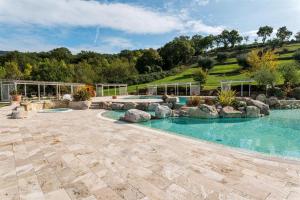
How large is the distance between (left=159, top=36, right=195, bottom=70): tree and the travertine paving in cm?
4326

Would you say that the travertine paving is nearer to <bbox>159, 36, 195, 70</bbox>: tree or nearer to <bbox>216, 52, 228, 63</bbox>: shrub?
<bbox>216, 52, 228, 63</bbox>: shrub

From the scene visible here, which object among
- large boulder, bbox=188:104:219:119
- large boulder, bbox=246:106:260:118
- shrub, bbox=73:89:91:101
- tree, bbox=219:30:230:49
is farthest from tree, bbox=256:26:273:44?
shrub, bbox=73:89:91:101

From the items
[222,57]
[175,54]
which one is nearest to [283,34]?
[222,57]

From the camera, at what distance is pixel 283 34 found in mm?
46375

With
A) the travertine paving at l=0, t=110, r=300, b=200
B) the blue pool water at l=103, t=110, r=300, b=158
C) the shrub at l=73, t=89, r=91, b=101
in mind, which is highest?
the shrub at l=73, t=89, r=91, b=101

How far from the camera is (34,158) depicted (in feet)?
13.0

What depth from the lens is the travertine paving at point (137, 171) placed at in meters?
→ 2.71

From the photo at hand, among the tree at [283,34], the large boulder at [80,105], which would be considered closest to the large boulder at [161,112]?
the large boulder at [80,105]

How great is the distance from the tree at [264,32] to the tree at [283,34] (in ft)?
9.52

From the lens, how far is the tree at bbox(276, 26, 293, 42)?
46375mm

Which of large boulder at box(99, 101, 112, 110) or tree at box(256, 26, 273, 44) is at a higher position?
tree at box(256, 26, 273, 44)

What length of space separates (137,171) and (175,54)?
45592 millimetres

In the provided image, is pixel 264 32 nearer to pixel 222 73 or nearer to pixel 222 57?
pixel 222 57

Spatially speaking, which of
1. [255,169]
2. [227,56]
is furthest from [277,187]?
[227,56]
